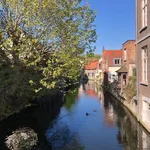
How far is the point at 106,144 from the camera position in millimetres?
13148

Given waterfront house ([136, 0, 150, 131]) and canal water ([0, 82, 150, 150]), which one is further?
waterfront house ([136, 0, 150, 131])

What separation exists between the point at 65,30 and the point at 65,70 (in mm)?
1986

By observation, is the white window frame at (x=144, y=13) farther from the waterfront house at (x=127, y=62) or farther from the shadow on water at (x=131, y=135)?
the waterfront house at (x=127, y=62)

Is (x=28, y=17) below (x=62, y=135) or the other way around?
the other way around

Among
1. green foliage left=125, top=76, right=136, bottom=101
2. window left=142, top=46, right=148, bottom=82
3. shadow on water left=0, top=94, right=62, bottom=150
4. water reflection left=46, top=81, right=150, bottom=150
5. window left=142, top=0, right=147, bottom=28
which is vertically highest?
window left=142, top=0, right=147, bottom=28

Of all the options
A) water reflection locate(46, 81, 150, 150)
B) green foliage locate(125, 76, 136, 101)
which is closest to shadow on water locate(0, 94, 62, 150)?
water reflection locate(46, 81, 150, 150)

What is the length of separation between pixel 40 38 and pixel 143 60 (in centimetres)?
668

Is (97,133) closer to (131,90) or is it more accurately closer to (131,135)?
(131,135)

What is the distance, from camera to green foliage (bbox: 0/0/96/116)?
11312 millimetres

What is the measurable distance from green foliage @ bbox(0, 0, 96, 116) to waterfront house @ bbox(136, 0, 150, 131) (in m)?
3.23

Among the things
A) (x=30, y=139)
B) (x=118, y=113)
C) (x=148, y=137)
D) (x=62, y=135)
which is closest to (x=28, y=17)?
(x=30, y=139)

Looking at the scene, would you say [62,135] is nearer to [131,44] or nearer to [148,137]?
[148,137]

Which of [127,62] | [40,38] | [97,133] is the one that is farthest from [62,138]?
[127,62]

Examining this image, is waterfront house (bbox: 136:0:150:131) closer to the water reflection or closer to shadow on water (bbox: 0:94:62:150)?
the water reflection
